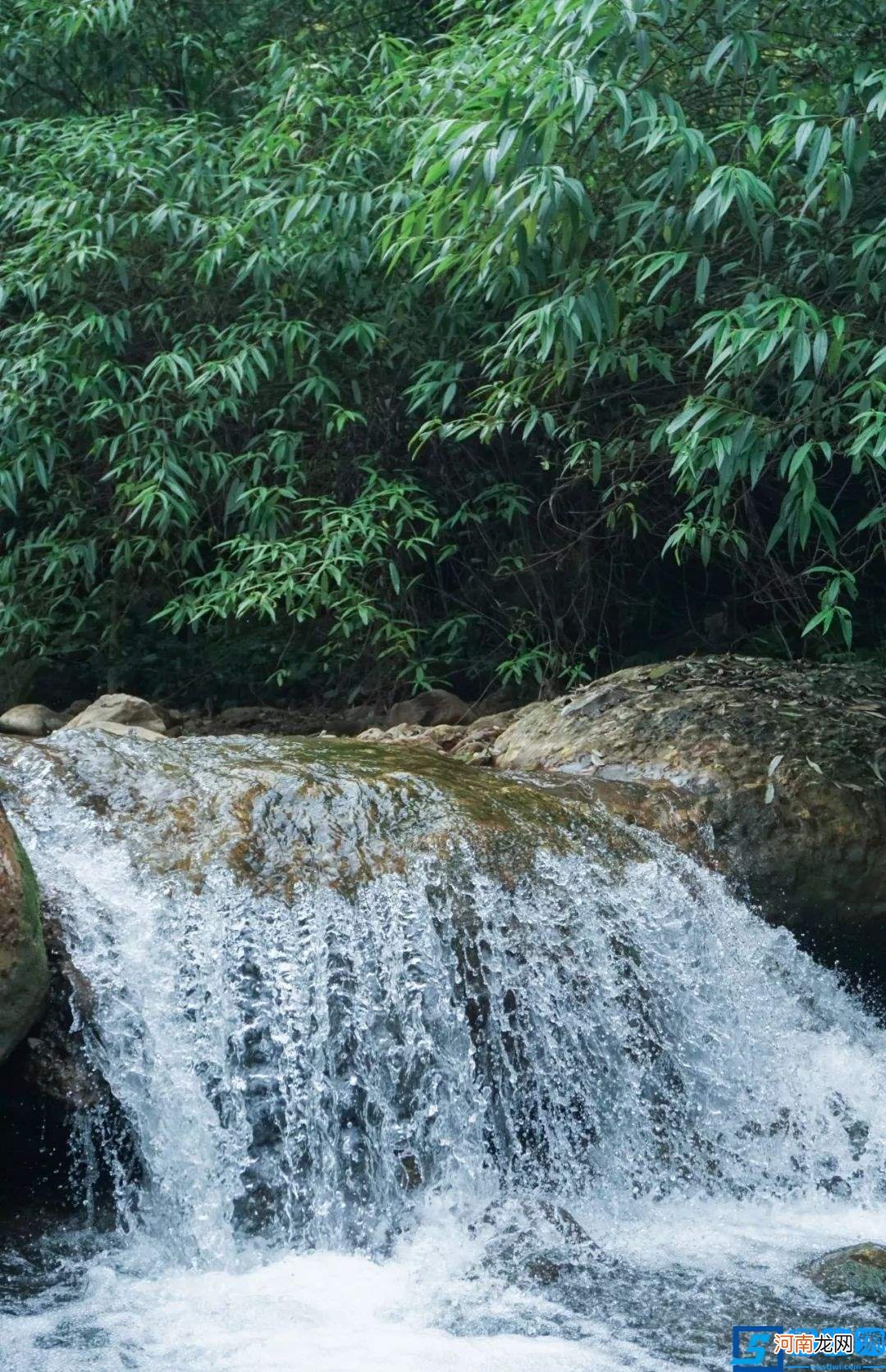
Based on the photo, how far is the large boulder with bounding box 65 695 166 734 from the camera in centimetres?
545

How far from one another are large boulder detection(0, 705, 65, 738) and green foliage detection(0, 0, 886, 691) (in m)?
0.43

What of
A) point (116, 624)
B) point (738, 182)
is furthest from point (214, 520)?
point (738, 182)

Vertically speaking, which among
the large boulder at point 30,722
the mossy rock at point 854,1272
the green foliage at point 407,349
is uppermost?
the green foliage at point 407,349

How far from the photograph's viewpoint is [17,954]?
111 inches

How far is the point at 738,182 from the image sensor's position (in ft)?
11.9

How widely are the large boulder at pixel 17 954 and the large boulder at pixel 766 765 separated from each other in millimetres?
1969

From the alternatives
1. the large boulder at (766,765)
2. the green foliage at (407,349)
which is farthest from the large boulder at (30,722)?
the large boulder at (766,765)

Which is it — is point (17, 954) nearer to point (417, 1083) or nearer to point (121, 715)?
point (417, 1083)

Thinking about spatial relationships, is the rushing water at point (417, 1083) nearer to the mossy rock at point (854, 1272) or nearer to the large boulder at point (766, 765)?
the mossy rock at point (854, 1272)

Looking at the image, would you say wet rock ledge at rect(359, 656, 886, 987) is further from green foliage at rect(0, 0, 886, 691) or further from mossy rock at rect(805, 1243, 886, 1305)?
mossy rock at rect(805, 1243, 886, 1305)

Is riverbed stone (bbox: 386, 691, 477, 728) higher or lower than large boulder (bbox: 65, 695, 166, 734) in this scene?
lower

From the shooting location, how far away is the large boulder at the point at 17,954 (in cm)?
280

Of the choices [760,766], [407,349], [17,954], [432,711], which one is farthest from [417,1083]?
[407,349]

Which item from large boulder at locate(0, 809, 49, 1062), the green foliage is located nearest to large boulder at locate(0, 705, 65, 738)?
the green foliage
